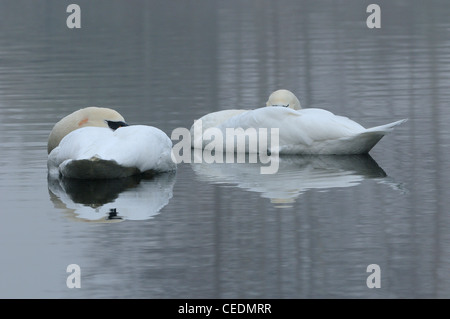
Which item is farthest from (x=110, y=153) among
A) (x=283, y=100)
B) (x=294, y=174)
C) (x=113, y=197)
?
(x=283, y=100)

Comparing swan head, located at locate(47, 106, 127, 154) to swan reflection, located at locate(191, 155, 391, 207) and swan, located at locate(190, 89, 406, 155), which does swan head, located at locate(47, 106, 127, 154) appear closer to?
swan reflection, located at locate(191, 155, 391, 207)

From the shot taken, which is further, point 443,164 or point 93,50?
point 93,50

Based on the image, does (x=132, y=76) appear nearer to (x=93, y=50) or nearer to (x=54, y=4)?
(x=93, y=50)

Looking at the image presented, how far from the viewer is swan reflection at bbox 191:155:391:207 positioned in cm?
1250

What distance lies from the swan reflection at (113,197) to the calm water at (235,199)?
2cm

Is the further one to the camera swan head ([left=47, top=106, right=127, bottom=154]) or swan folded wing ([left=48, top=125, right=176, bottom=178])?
swan head ([left=47, top=106, right=127, bottom=154])

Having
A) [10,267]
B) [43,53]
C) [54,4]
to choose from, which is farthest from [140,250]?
[54,4]

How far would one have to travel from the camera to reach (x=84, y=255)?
9641 millimetres

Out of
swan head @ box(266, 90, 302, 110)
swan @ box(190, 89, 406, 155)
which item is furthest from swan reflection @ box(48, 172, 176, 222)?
swan head @ box(266, 90, 302, 110)

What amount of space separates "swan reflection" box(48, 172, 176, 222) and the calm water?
2 centimetres

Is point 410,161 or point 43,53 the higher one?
point 43,53

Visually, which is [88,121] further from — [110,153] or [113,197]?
[113,197]

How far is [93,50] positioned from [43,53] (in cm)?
151

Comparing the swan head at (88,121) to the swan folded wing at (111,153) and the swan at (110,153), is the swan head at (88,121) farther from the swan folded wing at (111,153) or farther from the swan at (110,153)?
the swan folded wing at (111,153)
